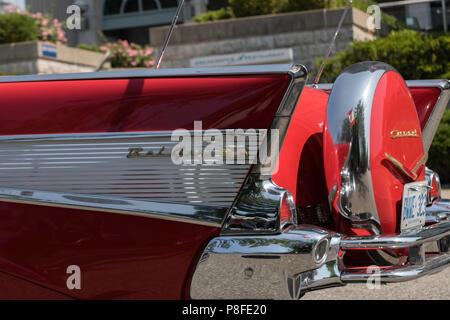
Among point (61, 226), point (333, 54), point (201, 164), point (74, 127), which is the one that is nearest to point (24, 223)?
point (61, 226)

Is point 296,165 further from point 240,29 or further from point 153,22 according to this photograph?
point 153,22

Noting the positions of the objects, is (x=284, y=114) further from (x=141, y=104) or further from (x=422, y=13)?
(x=422, y=13)

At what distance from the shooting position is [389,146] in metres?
2.58

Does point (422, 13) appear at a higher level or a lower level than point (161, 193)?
higher

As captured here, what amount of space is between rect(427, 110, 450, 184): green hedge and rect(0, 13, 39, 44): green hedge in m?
8.87

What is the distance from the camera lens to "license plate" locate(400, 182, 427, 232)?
2.62 metres

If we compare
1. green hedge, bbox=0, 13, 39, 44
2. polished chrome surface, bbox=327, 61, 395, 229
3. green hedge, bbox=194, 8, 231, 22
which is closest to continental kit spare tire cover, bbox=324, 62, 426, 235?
polished chrome surface, bbox=327, 61, 395, 229

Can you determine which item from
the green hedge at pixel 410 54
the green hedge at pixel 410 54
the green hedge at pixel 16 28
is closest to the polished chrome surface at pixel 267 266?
the green hedge at pixel 410 54

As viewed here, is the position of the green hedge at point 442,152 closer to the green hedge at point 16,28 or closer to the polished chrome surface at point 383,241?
the polished chrome surface at point 383,241

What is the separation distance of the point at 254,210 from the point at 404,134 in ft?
3.18

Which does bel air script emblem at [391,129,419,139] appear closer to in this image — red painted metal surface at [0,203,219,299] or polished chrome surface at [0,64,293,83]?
polished chrome surface at [0,64,293,83]

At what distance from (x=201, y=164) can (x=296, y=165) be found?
567mm

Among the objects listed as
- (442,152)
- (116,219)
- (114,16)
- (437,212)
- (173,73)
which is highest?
(114,16)

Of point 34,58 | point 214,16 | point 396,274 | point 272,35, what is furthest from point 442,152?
point 34,58
